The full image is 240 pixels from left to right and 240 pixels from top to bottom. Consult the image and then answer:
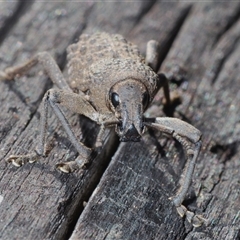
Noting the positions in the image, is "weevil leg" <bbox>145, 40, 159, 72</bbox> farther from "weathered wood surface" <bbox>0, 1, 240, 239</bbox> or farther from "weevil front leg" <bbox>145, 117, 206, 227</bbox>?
"weevil front leg" <bbox>145, 117, 206, 227</bbox>

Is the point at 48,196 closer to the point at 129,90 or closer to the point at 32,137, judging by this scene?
the point at 32,137

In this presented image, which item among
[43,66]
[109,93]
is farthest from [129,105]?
[43,66]

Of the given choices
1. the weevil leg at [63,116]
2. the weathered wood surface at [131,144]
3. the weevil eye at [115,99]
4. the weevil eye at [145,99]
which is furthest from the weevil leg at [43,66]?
the weevil eye at [145,99]

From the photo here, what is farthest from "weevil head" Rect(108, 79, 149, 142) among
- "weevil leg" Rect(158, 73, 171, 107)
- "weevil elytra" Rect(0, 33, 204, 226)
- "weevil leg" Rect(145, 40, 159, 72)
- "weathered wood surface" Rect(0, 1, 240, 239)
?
"weevil leg" Rect(145, 40, 159, 72)

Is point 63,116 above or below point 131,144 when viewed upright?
above

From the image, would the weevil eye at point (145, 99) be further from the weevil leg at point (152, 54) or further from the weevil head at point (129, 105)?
the weevil leg at point (152, 54)

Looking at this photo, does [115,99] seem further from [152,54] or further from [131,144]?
[152,54]
